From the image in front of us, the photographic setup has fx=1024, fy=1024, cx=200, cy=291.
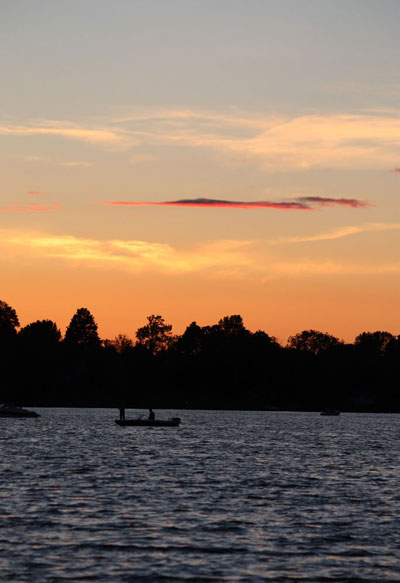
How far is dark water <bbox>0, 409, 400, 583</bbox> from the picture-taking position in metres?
42.7

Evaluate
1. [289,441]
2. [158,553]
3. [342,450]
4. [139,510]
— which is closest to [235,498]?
[139,510]

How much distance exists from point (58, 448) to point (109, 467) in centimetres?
3215

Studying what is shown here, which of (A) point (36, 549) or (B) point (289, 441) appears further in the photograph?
(B) point (289, 441)

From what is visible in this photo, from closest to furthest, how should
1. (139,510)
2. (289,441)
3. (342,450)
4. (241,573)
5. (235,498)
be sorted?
(241,573) → (139,510) → (235,498) → (342,450) → (289,441)

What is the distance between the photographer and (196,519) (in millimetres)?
56875

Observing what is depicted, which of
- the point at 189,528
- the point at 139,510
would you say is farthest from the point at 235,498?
the point at 189,528

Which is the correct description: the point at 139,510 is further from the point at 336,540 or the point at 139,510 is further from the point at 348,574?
the point at 348,574

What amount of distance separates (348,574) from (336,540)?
836 centimetres

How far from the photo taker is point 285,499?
68.2 metres

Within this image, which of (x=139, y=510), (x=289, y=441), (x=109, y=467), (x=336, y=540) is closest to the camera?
(x=336, y=540)

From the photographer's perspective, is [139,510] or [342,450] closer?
[139,510]

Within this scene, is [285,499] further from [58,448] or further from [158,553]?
[58,448]

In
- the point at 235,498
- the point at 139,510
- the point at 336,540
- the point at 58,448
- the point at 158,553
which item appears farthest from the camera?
the point at 58,448

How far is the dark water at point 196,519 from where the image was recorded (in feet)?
140
